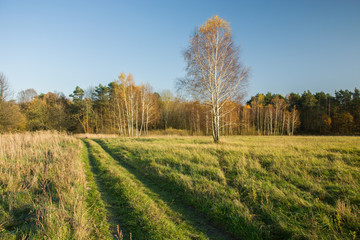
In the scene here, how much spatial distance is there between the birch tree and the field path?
9.19 metres

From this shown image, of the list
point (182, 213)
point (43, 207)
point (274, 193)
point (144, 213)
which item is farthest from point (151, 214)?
point (274, 193)

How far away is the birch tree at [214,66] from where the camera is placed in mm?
13312

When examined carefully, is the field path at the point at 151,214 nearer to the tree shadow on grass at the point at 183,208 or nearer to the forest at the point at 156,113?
the tree shadow on grass at the point at 183,208

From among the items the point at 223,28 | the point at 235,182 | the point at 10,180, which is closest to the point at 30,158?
the point at 10,180

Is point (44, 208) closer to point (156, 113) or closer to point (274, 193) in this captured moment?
point (274, 193)

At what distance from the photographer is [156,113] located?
164 ft

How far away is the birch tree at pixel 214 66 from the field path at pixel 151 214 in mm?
9191

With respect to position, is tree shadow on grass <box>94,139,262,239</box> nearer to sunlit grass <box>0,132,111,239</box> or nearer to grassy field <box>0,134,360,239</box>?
grassy field <box>0,134,360,239</box>

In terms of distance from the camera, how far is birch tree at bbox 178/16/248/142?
43.7 feet

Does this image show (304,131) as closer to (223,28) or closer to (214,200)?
(223,28)

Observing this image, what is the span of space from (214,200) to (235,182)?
1.39 m

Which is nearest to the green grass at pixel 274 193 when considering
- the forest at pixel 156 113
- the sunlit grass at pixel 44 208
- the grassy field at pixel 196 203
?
the grassy field at pixel 196 203

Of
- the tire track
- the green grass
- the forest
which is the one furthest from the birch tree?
the forest

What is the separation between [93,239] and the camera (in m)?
3.36
